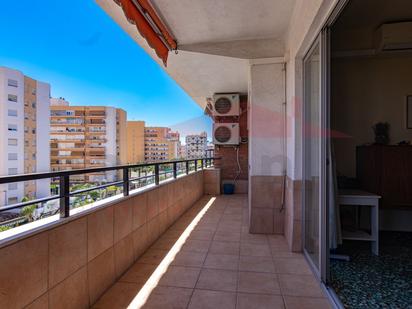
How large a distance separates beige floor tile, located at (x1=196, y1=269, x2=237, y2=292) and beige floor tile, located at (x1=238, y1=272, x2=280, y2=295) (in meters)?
0.07

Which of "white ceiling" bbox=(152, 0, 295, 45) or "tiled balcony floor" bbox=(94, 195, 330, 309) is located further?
"white ceiling" bbox=(152, 0, 295, 45)

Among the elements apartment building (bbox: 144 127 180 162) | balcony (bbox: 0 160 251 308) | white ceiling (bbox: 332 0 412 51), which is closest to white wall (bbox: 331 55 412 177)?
white ceiling (bbox: 332 0 412 51)

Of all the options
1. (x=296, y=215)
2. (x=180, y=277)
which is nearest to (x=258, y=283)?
(x=180, y=277)

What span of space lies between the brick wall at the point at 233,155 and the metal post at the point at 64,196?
5.09m

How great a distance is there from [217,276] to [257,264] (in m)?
0.46

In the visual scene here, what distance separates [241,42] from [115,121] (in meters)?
2.64

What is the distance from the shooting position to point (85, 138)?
320 cm

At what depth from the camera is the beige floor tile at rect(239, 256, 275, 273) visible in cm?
226

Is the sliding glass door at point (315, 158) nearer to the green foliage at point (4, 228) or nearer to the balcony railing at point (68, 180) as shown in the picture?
the balcony railing at point (68, 180)

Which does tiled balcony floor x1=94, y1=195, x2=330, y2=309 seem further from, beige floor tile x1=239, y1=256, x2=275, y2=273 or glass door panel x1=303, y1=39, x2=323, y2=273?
glass door panel x1=303, y1=39, x2=323, y2=273

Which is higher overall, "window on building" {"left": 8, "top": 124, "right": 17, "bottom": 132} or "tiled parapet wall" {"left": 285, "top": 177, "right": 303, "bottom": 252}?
"window on building" {"left": 8, "top": 124, "right": 17, "bottom": 132}

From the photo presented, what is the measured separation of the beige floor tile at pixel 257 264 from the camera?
7.40 feet

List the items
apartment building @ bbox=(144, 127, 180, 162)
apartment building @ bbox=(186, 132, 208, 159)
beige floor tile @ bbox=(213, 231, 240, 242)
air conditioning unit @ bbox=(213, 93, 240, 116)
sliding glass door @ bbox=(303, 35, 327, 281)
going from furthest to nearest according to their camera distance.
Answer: apartment building @ bbox=(186, 132, 208, 159)
apartment building @ bbox=(144, 127, 180, 162)
air conditioning unit @ bbox=(213, 93, 240, 116)
beige floor tile @ bbox=(213, 231, 240, 242)
sliding glass door @ bbox=(303, 35, 327, 281)

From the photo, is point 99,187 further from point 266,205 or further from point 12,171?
point 266,205
